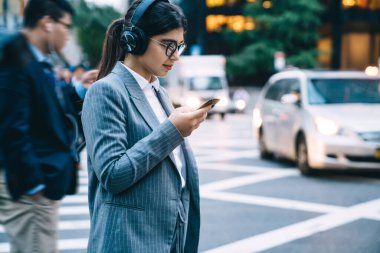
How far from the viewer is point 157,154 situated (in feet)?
7.23

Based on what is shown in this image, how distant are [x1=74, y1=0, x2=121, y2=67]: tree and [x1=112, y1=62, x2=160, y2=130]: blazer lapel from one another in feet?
52.6

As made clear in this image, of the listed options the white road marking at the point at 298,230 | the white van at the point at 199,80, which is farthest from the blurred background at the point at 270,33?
the white road marking at the point at 298,230

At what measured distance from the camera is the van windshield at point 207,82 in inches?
1155

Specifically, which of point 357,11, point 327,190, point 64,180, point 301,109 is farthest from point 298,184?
point 357,11

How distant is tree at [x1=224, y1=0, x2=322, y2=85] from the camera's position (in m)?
41.2

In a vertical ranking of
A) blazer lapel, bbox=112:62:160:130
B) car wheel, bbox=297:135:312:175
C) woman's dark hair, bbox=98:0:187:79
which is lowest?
car wheel, bbox=297:135:312:175

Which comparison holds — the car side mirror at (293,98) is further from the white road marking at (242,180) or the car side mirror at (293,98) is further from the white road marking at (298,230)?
the white road marking at (298,230)

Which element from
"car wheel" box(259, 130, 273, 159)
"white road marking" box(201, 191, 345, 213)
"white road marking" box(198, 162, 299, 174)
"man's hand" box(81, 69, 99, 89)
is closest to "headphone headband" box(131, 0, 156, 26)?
"man's hand" box(81, 69, 99, 89)

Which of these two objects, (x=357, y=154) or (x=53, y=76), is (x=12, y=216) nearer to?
(x=53, y=76)

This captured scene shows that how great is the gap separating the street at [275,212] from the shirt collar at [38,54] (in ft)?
10.5

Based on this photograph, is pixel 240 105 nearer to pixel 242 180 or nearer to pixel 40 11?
pixel 242 180

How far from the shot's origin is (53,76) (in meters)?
2.97

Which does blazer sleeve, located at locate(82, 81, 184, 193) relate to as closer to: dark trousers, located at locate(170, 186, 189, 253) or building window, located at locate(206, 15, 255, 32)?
dark trousers, located at locate(170, 186, 189, 253)

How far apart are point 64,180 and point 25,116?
363mm
